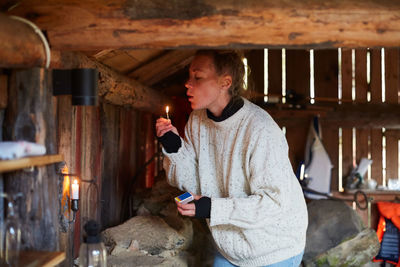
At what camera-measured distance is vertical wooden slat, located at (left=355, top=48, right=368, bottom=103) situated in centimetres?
569

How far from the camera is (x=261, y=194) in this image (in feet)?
7.84

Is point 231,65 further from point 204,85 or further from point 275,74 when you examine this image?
point 275,74

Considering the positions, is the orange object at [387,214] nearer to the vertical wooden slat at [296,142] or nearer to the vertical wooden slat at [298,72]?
the vertical wooden slat at [296,142]

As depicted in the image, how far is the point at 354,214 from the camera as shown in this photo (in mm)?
4445

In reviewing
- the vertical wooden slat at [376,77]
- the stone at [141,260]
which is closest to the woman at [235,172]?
the stone at [141,260]

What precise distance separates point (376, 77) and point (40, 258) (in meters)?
4.80

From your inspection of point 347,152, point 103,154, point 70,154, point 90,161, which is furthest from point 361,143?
point 70,154

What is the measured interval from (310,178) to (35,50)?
381 centimetres

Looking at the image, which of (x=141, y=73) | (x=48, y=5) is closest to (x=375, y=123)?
(x=141, y=73)

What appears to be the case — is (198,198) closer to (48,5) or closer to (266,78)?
(48,5)

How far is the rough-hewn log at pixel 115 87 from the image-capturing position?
2.29 meters

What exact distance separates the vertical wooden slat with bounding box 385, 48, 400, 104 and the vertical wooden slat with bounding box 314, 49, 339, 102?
58 centimetres

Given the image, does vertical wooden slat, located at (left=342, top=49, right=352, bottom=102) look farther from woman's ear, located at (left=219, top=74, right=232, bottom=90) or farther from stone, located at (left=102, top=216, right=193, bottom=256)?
woman's ear, located at (left=219, top=74, right=232, bottom=90)

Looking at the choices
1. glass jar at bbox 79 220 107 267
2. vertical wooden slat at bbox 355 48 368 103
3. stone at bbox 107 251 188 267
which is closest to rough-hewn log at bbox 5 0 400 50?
glass jar at bbox 79 220 107 267
